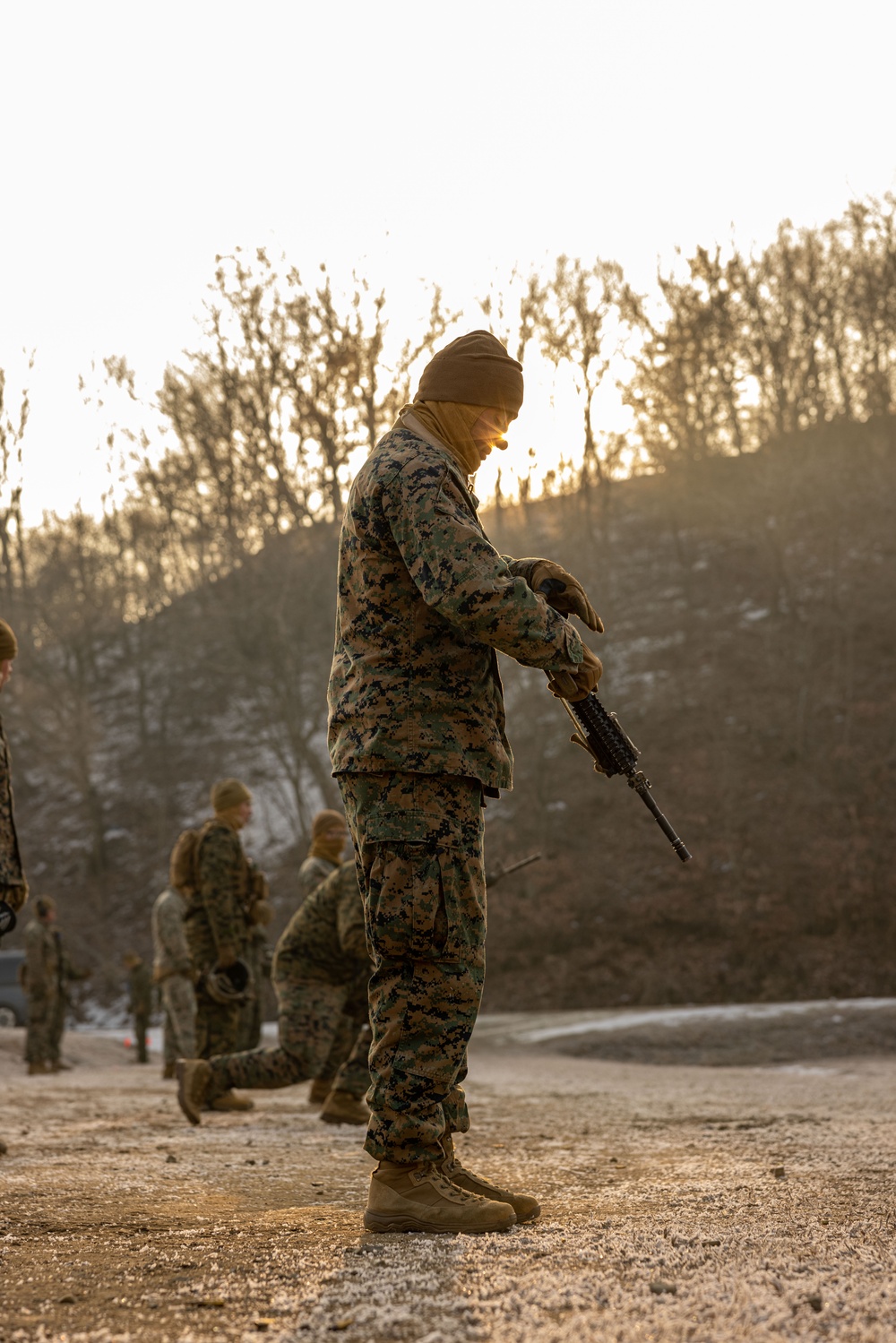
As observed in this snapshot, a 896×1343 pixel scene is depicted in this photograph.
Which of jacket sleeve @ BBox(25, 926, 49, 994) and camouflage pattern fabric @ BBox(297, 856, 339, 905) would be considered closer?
camouflage pattern fabric @ BBox(297, 856, 339, 905)

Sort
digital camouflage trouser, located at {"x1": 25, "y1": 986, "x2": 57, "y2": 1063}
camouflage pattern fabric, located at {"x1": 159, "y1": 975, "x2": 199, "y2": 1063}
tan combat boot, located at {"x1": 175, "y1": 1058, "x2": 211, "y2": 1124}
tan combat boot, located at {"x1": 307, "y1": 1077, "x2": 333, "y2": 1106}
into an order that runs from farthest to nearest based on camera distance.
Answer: digital camouflage trouser, located at {"x1": 25, "y1": 986, "x2": 57, "y2": 1063} < camouflage pattern fabric, located at {"x1": 159, "y1": 975, "x2": 199, "y2": 1063} < tan combat boot, located at {"x1": 307, "y1": 1077, "x2": 333, "y2": 1106} < tan combat boot, located at {"x1": 175, "y1": 1058, "x2": 211, "y2": 1124}

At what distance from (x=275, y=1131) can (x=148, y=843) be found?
2859 centimetres

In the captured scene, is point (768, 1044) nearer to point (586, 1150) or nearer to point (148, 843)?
point (586, 1150)

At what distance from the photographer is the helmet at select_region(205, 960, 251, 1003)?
28.3 ft

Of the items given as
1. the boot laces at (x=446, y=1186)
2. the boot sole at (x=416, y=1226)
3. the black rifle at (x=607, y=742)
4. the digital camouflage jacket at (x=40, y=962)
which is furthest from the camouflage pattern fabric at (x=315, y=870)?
the digital camouflage jacket at (x=40, y=962)

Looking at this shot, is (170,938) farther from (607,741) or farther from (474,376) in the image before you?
(474,376)

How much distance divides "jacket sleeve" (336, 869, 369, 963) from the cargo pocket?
3.11 m

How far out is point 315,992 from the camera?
6.83 meters

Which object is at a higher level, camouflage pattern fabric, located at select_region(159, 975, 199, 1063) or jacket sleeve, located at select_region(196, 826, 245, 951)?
jacket sleeve, located at select_region(196, 826, 245, 951)

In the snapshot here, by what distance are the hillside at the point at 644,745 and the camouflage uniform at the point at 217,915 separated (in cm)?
1273

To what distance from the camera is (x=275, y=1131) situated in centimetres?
639

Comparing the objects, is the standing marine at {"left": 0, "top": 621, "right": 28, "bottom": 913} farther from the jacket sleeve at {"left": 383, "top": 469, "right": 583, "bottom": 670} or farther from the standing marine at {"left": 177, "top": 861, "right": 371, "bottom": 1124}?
the jacket sleeve at {"left": 383, "top": 469, "right": 583, "bottom": 670}

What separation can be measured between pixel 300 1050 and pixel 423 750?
3.55 metres

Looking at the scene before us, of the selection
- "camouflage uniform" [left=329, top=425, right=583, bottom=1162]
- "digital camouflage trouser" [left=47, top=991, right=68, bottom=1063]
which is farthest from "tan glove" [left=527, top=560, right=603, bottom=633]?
"digital camouflage trouser" [left=47, top=991, right=68, bottom=1063]
